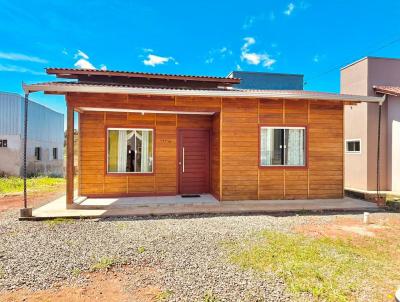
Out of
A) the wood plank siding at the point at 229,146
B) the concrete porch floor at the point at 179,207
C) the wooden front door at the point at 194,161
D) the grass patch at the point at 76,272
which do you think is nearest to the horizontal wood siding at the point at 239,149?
the wood plank siding at the point at 229,146

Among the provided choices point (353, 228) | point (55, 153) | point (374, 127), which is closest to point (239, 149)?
point (353, 228)

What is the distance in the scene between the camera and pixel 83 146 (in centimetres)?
814

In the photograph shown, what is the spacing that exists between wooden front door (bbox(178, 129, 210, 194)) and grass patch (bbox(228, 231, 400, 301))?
4.30 meters

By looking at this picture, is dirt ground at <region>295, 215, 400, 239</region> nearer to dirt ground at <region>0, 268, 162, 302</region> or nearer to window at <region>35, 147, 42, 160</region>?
dirt ground at <region>0, 268, 162, 302</region>

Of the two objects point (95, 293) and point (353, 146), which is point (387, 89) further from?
point (95, 293)

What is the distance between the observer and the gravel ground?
9.67ft

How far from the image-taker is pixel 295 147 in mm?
7922

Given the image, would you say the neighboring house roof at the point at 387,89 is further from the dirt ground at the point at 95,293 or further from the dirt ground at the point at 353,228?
the dirt ground at the point at 95,293

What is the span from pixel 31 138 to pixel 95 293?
1674cm

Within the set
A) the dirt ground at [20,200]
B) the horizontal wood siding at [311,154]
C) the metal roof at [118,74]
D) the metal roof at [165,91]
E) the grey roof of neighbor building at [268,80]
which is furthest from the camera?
the grey roof of neighbor building at [268,80]

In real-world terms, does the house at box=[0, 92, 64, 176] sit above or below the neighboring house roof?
below

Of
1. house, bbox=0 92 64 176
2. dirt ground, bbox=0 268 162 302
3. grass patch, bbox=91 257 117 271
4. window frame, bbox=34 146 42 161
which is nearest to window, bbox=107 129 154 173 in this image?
grass patch, bbox=91 257 117 271

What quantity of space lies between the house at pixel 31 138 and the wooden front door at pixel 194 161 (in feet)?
37.4

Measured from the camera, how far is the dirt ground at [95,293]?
8.90 feet
